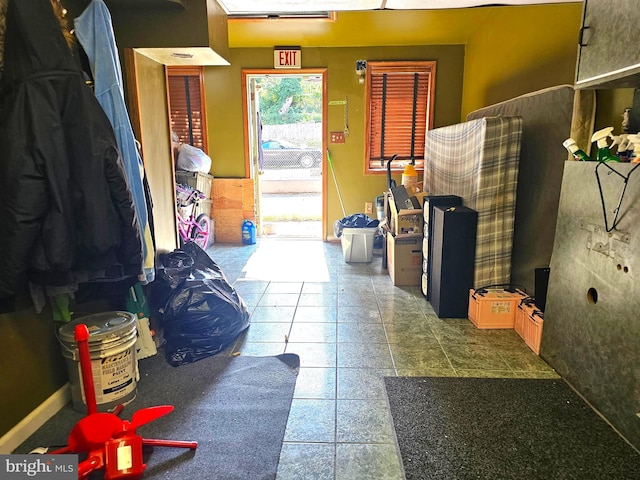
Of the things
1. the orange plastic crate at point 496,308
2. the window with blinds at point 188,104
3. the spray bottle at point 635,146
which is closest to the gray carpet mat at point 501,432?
the orange plastic crate at point 496,308

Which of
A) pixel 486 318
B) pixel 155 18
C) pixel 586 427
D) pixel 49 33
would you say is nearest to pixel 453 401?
pixel 586 427

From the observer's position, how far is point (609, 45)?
1.84 metres

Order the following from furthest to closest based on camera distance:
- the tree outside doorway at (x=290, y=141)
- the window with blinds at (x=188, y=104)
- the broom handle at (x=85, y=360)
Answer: the tree outside doorway at (x=290, y=141)
the window with blinds at (x=188, y=104)
the broom handle at (x=85, y=360)

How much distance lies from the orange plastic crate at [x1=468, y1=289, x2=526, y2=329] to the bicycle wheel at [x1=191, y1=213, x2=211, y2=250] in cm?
322

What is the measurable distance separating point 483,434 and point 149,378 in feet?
5.62

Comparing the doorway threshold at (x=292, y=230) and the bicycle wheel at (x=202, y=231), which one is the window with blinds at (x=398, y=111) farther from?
the bicycle wheel at (x=202, y=231)

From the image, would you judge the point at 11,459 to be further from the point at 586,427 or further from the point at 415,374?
the point at 586,427

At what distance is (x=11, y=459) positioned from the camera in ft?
5.19

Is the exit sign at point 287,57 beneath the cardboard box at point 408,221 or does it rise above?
above

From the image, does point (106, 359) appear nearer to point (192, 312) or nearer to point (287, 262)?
point (192, 312)

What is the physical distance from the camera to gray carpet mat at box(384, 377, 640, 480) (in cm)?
163

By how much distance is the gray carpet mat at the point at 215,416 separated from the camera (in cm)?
166

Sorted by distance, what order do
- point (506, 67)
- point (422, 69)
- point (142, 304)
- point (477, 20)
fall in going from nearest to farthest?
1. point (142, 304)
2. point (506, 67)
3. point (477, 20)
4. point (422, 69)

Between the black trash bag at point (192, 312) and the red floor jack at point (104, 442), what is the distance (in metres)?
0.82
